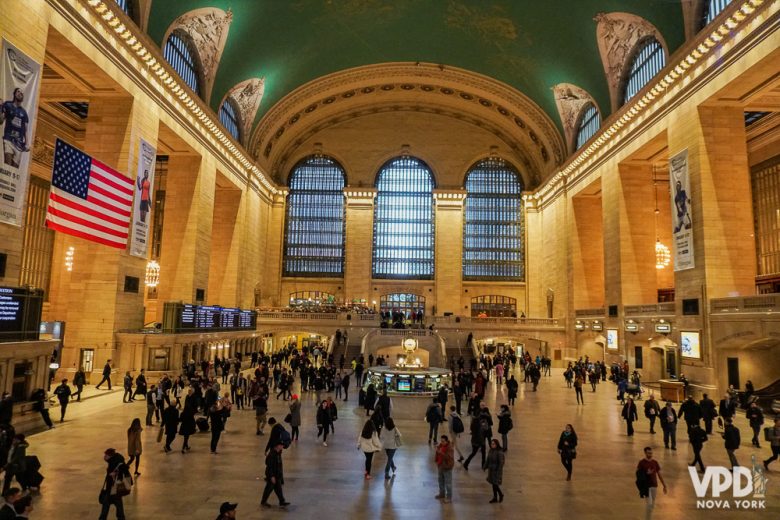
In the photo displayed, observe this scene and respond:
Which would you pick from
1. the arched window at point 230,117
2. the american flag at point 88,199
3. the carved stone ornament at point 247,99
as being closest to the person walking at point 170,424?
the american flag at point 88,199

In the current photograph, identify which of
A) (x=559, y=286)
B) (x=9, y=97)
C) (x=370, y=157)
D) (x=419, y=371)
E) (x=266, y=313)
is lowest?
(x=419, y=371)

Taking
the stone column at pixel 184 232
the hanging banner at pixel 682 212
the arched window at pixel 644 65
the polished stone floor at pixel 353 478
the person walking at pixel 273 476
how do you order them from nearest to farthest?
the person walking at pixel 273 476
the polished stone floor at pixel 353 478
the hanging banner at pixel 682 212
the arched window at pixel 644 65
the stone column at pixel 184 232

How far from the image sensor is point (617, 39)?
77.9ft

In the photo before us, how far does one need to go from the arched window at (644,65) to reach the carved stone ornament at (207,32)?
1883cm

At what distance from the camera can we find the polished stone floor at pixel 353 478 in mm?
6777

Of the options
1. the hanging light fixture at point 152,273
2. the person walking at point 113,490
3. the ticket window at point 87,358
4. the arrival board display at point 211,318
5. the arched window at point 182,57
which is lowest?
the person walking at point 113,490

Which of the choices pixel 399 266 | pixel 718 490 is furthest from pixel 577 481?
pixel 399 266

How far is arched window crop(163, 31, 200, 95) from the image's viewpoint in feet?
72.6

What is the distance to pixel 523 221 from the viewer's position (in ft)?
135

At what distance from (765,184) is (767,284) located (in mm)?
4952

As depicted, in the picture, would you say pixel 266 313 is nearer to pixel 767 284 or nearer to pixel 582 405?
pixel 582 405

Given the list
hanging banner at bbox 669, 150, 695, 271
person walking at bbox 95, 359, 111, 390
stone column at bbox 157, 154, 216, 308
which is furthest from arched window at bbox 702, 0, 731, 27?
person walking at bbox 95, 359, 111, 390

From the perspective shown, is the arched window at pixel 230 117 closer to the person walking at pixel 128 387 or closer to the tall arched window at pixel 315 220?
the tall arched window at pixel 315 220

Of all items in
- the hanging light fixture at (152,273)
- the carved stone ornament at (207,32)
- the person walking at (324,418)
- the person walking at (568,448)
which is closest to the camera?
the person walking at (568,448)
